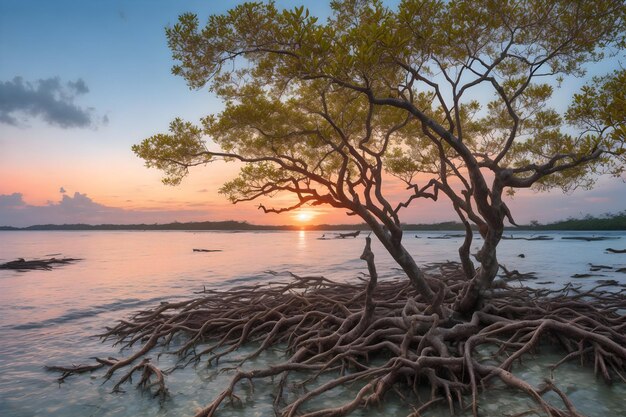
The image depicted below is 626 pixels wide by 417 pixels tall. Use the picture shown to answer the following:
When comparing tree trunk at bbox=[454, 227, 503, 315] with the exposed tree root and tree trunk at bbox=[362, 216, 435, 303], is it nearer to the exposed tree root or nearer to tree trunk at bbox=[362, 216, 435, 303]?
the exposed tree root

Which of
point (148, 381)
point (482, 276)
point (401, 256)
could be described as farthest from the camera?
point (401, 256)

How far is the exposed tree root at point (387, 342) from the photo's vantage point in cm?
565

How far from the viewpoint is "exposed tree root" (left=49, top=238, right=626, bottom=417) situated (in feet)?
18.5

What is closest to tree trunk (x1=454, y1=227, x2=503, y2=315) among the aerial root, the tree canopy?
the tree canopy

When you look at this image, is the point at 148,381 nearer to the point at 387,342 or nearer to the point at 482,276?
the point at 387,342

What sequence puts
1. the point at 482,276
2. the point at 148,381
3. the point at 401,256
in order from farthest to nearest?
the point at 401,256 < the point at 482,276 < the point at 148,381

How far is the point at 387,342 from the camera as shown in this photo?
7.01 m

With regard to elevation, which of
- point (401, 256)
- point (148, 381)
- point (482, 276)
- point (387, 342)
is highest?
point (401, 256)

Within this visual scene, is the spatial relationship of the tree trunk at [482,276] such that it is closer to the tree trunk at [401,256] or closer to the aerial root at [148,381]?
the tree trunk at [401,256]

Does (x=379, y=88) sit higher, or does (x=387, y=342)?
(x=379, y=88)

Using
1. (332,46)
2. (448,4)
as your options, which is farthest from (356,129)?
(332,46)

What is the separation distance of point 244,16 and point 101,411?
7080 millimetres

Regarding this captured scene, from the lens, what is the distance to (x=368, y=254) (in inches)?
267

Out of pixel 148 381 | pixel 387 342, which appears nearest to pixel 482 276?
pixel 387 342
